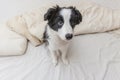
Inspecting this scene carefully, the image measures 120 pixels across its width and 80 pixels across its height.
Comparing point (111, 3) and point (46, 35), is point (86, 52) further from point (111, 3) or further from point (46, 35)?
point (111, 3)

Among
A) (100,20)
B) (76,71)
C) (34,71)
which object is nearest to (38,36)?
(34,71)

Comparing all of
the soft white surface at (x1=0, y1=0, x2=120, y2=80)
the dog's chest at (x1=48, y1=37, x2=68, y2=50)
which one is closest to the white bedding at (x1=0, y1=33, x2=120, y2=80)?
the soft white surface at (x1=0, y1=0, x2=120, y2=80)

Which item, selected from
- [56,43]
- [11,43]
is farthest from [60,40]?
[11,43]

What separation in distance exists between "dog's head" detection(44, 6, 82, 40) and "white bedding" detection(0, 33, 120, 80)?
300 mm

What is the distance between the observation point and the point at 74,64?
57.0 inches

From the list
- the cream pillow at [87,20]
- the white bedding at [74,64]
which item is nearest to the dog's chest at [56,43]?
the white bedding at [74,64]

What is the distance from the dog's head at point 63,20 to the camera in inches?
46.3

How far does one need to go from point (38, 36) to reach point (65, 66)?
36 cm

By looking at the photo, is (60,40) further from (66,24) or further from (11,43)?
(11,43)

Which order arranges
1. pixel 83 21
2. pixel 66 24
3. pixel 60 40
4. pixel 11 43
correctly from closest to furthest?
pixel 66 24 → pixel 60 40 → pixel 11 43 → pixel 83 21

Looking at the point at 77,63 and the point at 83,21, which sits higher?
the point at 83,21

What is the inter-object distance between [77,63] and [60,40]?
0.22 metres

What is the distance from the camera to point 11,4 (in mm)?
1961

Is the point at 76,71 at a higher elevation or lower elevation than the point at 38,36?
lower
